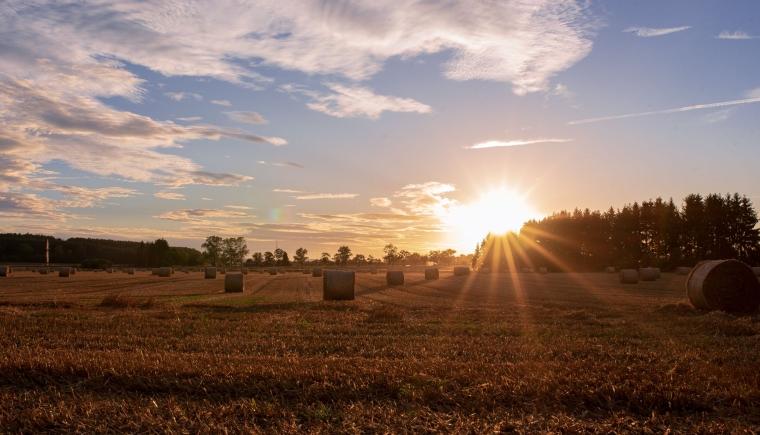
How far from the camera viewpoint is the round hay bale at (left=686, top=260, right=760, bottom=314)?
835 inches

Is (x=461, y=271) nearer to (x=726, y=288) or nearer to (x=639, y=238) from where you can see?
(x=639, y=238)

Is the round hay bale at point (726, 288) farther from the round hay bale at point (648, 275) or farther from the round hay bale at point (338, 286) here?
the round hay bale at point (648, 275)

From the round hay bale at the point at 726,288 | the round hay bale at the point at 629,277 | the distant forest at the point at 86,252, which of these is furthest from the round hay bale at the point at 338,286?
the distant forest at the point at 86,252

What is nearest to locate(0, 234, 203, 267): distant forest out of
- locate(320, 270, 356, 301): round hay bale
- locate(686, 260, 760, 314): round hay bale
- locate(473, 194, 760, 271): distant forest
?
locate(473, 194, 760, 271): distant forest

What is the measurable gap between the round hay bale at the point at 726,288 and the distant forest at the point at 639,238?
53.1 meters

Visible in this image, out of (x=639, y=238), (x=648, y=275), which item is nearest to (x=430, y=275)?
(x=648, y=275)

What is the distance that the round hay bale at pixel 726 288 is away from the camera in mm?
21203

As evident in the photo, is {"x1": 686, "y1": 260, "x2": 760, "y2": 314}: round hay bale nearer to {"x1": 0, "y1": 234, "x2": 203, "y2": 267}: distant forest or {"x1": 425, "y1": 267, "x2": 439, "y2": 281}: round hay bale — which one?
{"x1": 425, "y1": 267, "x2": 439, "y2": 281}: round hay bale

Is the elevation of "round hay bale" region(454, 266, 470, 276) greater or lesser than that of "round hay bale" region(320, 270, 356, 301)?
lesser

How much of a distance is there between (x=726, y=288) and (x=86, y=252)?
161527 mm

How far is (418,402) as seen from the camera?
22.7 ft

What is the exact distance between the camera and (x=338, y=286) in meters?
26.8

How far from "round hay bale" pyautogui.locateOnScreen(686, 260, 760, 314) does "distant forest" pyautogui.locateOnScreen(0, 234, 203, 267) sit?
5294 inches

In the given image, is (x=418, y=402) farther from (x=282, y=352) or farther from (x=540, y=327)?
(x=540, y=327)
